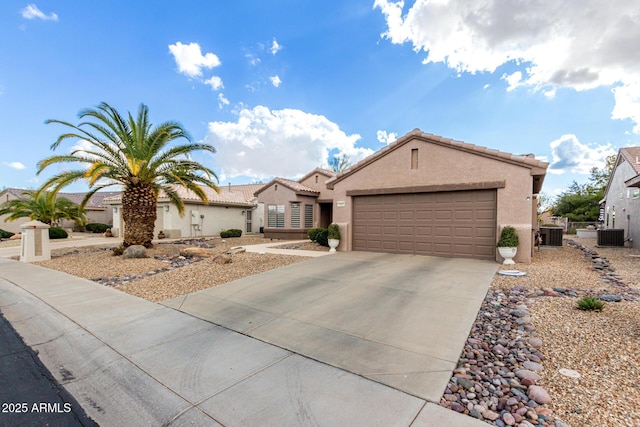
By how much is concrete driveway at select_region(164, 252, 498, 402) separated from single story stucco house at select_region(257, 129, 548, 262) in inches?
76.0

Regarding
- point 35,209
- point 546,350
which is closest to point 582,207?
point 546,350

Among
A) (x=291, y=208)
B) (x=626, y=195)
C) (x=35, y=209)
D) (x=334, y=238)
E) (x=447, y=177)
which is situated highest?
(x=447, y=177)

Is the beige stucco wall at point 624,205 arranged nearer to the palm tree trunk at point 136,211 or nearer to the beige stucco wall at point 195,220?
the palm tree trunk at point 136,211

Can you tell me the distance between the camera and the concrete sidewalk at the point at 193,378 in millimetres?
2629

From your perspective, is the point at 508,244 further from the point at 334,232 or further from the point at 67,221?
the point at 67,221

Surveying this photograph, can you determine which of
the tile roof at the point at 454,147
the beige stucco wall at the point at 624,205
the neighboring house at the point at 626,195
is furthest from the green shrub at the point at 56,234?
the beige stucco wall at the point at 624,205

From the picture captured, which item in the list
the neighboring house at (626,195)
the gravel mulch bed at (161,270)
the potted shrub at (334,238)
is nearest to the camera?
the gravel mulch bed at (161,270)

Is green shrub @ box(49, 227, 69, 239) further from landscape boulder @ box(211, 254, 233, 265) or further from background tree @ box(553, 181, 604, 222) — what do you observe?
background tree @ box(553, 181, 604, 222)

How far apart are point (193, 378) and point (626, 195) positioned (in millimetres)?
22421

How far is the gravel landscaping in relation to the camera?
2.62 m

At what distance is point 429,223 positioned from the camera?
36.3 feet

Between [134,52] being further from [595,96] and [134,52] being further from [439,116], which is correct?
[595,96]

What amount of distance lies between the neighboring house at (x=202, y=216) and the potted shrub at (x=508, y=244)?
57.4ft

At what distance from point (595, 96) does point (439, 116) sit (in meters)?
7.03
